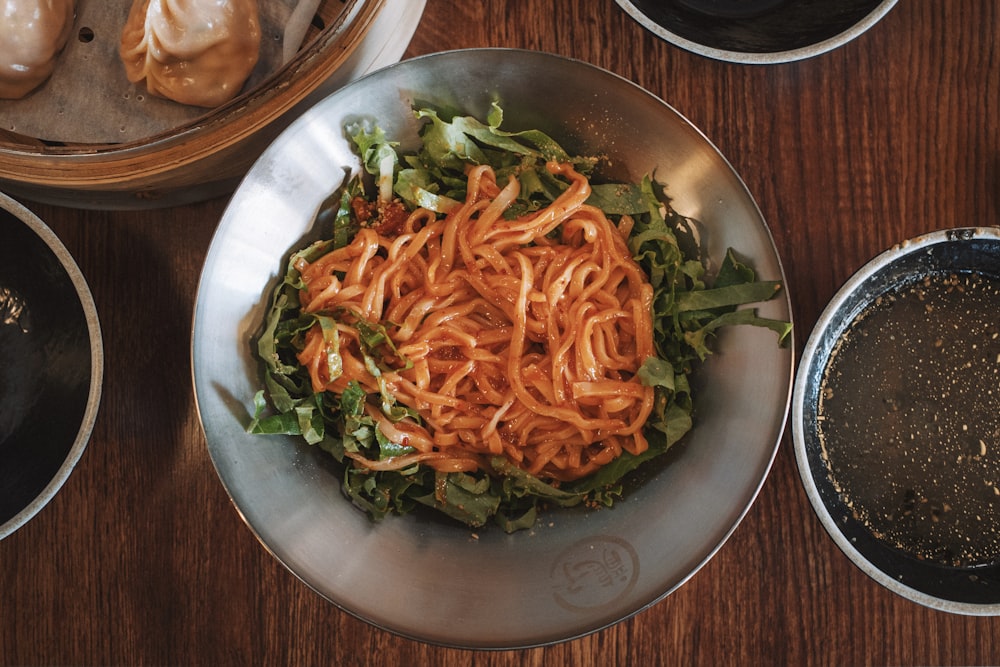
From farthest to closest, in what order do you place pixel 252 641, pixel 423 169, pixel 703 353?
pixel 252 641 < pixel 423 169 < pixel 703 353

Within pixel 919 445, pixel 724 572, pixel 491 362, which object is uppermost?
pixel 919 445

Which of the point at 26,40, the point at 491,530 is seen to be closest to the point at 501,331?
the point at 491,530

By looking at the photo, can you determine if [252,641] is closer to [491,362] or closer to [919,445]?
[491,362]

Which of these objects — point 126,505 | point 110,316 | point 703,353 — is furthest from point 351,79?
point 126,505

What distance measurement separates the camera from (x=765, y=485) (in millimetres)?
1678

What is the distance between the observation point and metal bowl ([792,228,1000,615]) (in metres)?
1.63

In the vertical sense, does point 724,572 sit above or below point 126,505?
above

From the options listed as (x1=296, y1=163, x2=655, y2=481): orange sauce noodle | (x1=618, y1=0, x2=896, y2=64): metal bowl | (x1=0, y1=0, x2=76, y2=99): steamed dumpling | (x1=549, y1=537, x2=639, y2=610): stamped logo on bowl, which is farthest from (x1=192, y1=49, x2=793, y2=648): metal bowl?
(x1=0, y1=0, x2=76, y2=99): steamed dumpling

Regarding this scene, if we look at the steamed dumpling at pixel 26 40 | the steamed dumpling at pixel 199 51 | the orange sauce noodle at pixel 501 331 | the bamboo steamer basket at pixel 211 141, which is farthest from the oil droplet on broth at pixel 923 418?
Result: the steamed dumpling at pixel 26 40

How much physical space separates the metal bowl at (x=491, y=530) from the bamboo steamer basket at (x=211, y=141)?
10cm

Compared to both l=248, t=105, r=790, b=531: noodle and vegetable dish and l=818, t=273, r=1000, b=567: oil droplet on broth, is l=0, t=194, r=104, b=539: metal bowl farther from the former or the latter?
l=818, t=273, r=1000, b=567: oil droplet on broth

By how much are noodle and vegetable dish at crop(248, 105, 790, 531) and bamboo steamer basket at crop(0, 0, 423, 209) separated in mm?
147

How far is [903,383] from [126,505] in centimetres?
180

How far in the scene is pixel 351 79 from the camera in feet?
5.14
